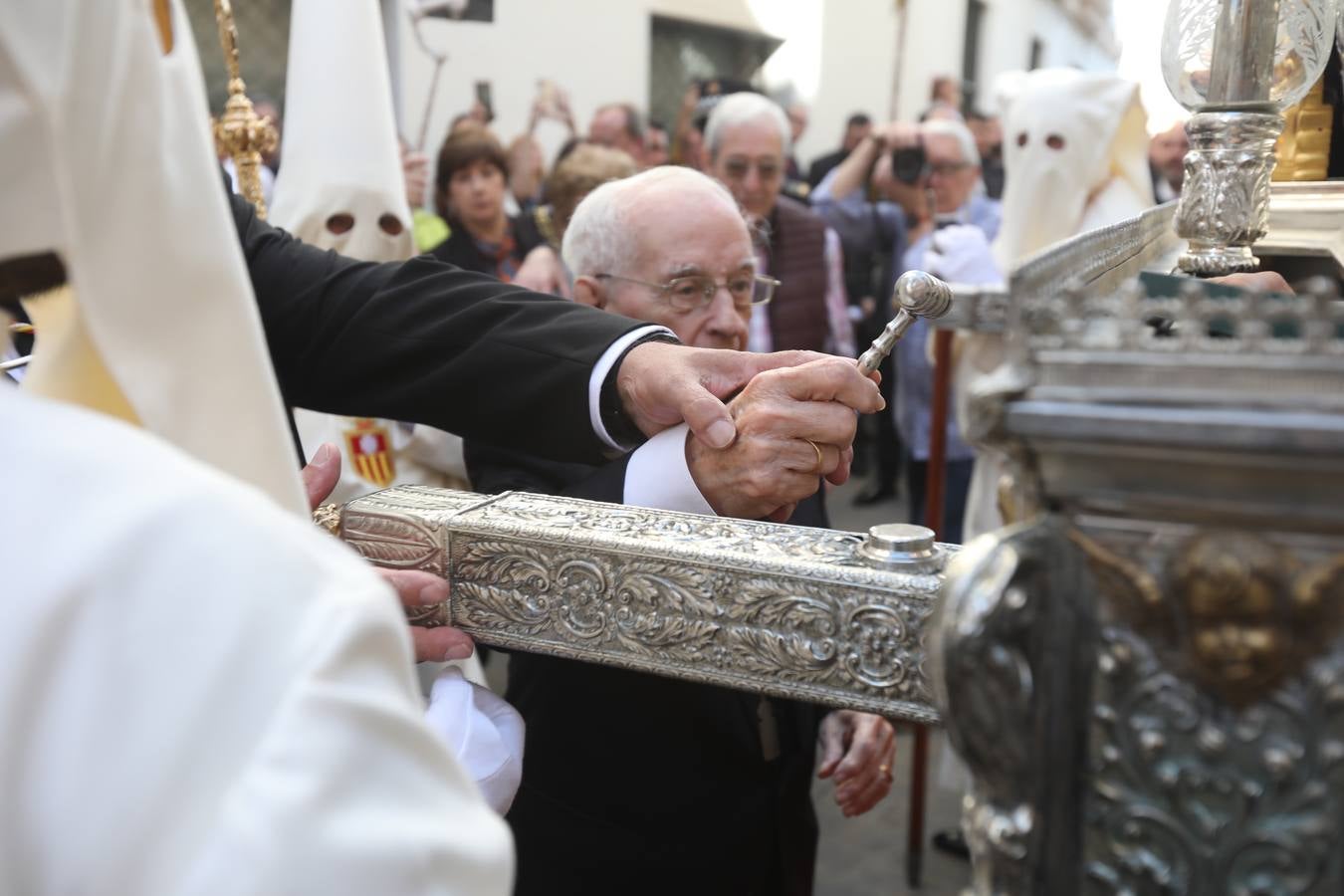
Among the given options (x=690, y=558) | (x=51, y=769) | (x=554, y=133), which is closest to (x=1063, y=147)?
(x=690, y=558)

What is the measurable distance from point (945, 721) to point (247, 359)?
436 millimetres

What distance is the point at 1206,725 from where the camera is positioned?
21.1 inches

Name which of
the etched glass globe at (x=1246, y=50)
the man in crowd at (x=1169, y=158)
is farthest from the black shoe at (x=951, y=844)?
the man in crowd at (x=1169, y=158)

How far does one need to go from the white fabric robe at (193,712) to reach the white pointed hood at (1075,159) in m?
2.97

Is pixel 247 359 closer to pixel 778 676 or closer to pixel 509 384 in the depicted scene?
pixel 778 676

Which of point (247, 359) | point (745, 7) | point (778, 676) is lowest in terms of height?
point (778, 676)

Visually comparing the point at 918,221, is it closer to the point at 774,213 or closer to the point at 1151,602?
the point at 774,213

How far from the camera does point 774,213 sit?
3498 mm

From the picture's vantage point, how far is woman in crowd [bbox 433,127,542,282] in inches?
131

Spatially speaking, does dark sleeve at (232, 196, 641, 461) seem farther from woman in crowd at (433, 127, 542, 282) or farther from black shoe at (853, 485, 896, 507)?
black shoe at (853, 485, 896, 507)

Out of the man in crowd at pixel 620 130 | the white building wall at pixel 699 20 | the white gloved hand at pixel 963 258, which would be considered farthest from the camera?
the white building wall at pixel 699 20

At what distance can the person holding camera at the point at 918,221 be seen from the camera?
3195 mm

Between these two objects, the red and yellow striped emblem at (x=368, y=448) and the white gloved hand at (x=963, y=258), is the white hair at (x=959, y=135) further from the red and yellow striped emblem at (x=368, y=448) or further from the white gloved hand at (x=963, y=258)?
the red and yellow striped emblem at (x=368, y=448)

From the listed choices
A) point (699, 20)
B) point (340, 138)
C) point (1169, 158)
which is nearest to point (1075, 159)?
point (1169, 158)
